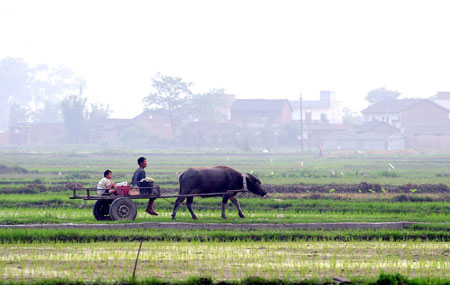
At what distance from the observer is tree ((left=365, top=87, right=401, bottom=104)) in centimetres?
13100

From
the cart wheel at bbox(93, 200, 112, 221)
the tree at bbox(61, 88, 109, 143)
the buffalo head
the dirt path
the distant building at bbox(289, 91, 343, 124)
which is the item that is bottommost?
the dirt path

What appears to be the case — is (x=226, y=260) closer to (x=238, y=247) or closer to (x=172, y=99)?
(x=238, y=247)

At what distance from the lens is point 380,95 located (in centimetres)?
13175

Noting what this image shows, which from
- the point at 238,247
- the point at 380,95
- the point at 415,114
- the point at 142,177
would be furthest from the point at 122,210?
the point at 380,95

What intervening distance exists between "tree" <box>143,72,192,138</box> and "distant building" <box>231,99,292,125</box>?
7.16 m

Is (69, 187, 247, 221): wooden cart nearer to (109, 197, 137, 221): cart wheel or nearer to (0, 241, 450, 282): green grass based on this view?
(109, 197, 137, 221): cart wheel

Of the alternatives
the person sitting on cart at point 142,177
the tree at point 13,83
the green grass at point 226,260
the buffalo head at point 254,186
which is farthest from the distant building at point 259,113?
the green grass at point 226,260

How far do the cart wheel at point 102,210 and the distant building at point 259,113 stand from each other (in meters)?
91.1

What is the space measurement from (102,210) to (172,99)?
93.2 m

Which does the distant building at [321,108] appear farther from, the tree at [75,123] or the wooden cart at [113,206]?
the wooden cart at [113,206]

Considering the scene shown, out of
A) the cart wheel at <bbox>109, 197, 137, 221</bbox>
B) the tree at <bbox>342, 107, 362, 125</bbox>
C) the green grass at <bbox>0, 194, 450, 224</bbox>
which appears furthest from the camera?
the tree at <bbox>342, 107, 362, 125</bbox>

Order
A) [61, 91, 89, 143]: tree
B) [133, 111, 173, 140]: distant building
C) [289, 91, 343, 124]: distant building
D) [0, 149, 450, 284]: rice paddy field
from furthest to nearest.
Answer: [289, 91, 343, 124]: distant building < [133, 111, 173, 140]: distant building < [61, 91, 89, 143]: tree < [0, 149, 450, 284]: rice paddy field

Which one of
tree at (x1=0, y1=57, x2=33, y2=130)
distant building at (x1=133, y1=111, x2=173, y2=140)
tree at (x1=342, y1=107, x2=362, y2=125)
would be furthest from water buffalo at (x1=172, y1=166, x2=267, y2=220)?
tree at (x1=0, y1=57, x2=33, y2=130)

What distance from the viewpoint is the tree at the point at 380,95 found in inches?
5157
